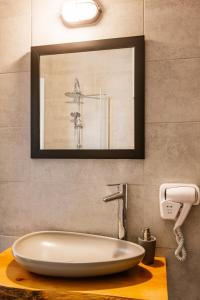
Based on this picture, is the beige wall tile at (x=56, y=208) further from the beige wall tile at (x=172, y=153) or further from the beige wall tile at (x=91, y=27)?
the beige wall tile at (x=91, y=27)

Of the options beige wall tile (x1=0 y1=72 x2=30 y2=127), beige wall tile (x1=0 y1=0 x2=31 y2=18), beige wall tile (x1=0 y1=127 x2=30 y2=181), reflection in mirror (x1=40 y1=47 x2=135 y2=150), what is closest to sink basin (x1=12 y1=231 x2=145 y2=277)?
beige wall tile (x1=0 y1=127 x2=30 y2=181)

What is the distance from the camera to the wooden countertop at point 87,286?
3.14 ft

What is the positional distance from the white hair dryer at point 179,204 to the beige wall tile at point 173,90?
315 mm

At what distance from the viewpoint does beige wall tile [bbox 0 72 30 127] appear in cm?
150

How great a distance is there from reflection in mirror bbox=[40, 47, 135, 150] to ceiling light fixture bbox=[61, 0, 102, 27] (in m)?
0.16

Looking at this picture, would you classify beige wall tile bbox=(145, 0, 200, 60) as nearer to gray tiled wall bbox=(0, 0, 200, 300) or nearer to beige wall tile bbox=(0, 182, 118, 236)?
gray tiled wall bbox=(0, 0, 200, 300)

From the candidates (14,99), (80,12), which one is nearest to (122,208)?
(14,99)

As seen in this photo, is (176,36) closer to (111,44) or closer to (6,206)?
(111,44)

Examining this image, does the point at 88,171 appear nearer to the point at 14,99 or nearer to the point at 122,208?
the point at 122,208

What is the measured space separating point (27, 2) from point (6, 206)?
1.10 meters

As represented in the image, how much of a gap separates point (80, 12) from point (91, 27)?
87 millimetres

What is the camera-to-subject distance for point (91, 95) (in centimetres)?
140

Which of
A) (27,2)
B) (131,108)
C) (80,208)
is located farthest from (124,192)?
(27,2)

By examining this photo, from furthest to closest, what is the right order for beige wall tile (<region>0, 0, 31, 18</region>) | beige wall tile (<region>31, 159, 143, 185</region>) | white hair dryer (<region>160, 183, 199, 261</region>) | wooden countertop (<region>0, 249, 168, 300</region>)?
beige wall tile (<region>0, 0, 31, 18</region>) → beige wall tile (<region>31, 159, 143, 185</region>) → white hair dryer (<region>160, 183, 199, 261</region>) → wooden countertop (<region>0, 249, 168, 300</region>)
